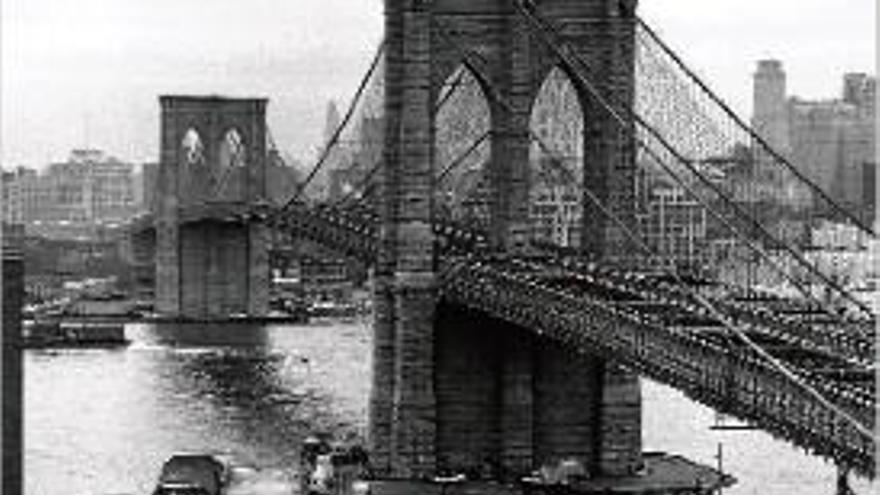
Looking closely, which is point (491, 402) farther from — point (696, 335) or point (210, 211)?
point (210, 211)

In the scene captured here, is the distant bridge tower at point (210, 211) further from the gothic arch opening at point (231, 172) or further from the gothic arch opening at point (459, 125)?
the gothic arch opening at point (459, 125)

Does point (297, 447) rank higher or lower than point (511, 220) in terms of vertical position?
lower

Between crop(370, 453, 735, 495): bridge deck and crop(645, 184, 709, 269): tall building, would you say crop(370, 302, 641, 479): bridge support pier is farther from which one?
crop(645, 184, 709, 269): tall building

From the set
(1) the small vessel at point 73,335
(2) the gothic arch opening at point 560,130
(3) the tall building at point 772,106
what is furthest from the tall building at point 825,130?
(2) the gothic arch opening at point 560,130

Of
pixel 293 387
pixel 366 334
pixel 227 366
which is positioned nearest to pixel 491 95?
pixel 293 387

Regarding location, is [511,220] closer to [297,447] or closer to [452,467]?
[452,467]

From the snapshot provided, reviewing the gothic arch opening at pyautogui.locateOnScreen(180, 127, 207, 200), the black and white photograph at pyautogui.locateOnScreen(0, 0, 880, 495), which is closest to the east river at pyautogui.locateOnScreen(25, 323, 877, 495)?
the black and white photograph at pyautogui.locateOnScreen(0, 0, 880, 495)

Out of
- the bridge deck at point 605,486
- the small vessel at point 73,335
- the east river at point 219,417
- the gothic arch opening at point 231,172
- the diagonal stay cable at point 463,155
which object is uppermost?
the gothic arch opening at point 231,172
